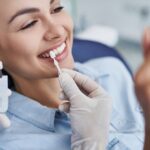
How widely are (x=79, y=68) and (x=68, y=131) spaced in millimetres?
291

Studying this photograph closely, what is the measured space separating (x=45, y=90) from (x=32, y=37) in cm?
19

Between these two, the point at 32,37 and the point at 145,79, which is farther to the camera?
the point at 32,37

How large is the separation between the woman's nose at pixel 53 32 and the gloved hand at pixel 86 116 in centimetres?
13

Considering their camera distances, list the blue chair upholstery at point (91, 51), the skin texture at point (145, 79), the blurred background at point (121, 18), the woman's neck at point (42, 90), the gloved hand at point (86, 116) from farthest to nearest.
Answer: the blurred background at point (121, 18)
the blue chair upholstery at point (91, 51)
the woman's neck at point (42, 90)
the gloved hand at point (86, 116)
the skin texture at point (145, 79)

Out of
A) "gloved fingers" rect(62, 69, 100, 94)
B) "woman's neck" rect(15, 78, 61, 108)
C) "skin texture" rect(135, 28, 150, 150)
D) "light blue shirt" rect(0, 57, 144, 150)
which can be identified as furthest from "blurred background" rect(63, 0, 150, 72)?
"skin texture" rect(135, 28, 150, 150)

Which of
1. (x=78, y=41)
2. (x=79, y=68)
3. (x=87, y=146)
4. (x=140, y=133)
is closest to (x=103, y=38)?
(x=78, y=41)

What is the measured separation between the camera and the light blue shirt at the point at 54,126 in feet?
3.60

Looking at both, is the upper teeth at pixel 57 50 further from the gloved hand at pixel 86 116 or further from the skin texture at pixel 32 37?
the gloved hand at pixel 86 116

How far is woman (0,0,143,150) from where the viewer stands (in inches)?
39.8

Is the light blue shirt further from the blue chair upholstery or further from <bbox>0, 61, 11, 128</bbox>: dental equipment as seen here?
the blue chair upholstery

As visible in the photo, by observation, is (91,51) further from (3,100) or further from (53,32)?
(3,100)

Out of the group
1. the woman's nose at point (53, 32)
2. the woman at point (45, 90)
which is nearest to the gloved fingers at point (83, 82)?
the woman at point (45, 90)

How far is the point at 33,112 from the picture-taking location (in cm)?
117

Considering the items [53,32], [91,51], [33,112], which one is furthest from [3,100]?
[91,51]
